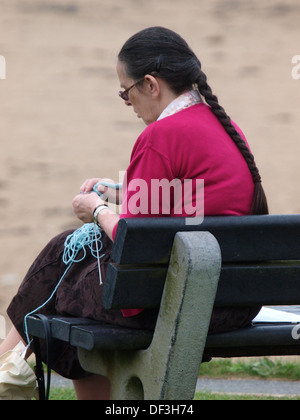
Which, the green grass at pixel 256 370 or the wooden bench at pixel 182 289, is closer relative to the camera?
the wooden bench at pixel 182 289

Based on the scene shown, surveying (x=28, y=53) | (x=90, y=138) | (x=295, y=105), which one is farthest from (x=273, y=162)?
(x=28, y=53)

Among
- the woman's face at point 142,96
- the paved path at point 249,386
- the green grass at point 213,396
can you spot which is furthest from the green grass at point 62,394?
the woman's face at point 142,96

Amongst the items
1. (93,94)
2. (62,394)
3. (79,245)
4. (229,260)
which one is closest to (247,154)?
(229,260)

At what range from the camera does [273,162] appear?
5676mm

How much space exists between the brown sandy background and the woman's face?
7.86 ft

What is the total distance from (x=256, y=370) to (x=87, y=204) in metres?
2.55

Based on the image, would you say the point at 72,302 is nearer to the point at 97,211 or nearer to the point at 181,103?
the point at 97,211

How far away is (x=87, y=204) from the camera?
306cm

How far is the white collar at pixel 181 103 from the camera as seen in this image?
9.89 ft

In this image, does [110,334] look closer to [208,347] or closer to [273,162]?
[208,347]

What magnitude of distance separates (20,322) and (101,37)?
8.99 feet

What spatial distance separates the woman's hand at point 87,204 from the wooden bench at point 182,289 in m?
0.36

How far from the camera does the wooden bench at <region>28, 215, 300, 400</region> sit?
264 cm

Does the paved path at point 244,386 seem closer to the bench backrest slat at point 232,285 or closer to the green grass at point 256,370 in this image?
the green grass at point 256,370
